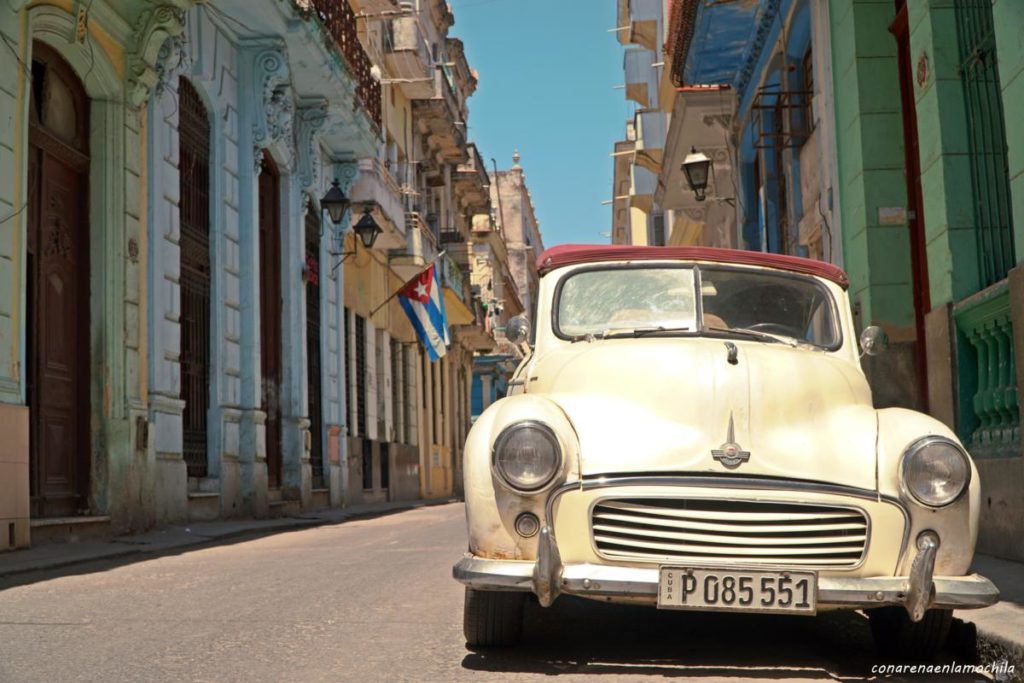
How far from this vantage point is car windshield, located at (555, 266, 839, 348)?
6188mm

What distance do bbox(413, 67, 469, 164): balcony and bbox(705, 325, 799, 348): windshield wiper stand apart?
2725 centimetres

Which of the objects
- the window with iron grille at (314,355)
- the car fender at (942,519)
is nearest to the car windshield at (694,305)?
the car fender at (942,519)

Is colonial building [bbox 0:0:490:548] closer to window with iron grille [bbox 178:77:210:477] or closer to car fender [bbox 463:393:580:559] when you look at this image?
window with iron grille [bbox 178:77:210:477]

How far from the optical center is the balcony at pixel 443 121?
3375cm

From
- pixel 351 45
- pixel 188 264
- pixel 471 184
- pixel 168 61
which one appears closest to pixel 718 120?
pixel 351 45

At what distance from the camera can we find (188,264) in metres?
16.0

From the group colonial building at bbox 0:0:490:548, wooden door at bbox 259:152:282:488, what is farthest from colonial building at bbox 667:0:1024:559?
wooden door at bbox 259:152:282:488

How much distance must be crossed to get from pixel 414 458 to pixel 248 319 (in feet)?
46.9

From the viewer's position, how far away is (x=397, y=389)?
31109mm

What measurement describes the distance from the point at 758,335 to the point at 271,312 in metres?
14.6

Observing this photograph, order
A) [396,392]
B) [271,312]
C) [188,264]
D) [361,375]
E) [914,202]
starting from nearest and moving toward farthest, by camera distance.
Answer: [914,202], [188,264], [271,312], [361,375], [396,392]

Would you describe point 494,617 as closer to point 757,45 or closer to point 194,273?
point 194,273

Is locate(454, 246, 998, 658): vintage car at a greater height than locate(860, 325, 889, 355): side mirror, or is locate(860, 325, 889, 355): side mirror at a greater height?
locate(860, 325, 889, 355): side mirror

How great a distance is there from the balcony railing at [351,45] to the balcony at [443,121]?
862 cm
